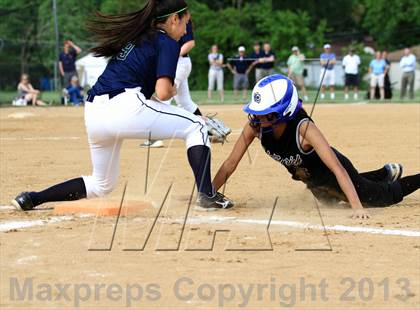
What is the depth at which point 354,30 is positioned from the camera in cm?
7169

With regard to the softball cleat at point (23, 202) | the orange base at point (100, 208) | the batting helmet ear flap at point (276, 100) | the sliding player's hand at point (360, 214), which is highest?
the batting helmet ear flap at point (276, 100)

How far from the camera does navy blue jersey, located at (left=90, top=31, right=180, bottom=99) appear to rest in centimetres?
680

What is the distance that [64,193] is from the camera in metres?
7.41

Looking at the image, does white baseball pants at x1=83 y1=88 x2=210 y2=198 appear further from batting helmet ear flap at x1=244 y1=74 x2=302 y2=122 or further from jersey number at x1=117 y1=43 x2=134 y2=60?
batting helmet ear flap at x1=244 y1=74 x2=302 y2=122

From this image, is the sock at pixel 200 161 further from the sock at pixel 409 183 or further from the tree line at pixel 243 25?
the tree line at pixel 243 25

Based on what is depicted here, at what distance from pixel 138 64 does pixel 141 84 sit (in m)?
0.17

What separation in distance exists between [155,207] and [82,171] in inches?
124

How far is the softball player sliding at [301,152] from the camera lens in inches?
271

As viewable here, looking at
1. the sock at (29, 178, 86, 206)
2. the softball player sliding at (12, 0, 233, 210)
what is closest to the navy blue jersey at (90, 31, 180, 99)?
the softball player sliding at (12, 0, 233, 210)

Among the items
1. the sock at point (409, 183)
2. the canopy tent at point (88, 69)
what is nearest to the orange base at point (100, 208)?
the sock at point (409, 183)

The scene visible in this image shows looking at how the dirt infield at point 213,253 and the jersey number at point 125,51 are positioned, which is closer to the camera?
the dirt infield at point 213,253

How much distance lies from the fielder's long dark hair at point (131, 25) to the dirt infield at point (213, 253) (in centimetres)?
144

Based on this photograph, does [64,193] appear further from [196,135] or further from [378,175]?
[378,175]

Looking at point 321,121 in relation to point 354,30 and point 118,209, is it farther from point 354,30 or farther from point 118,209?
Result: point 354,30
